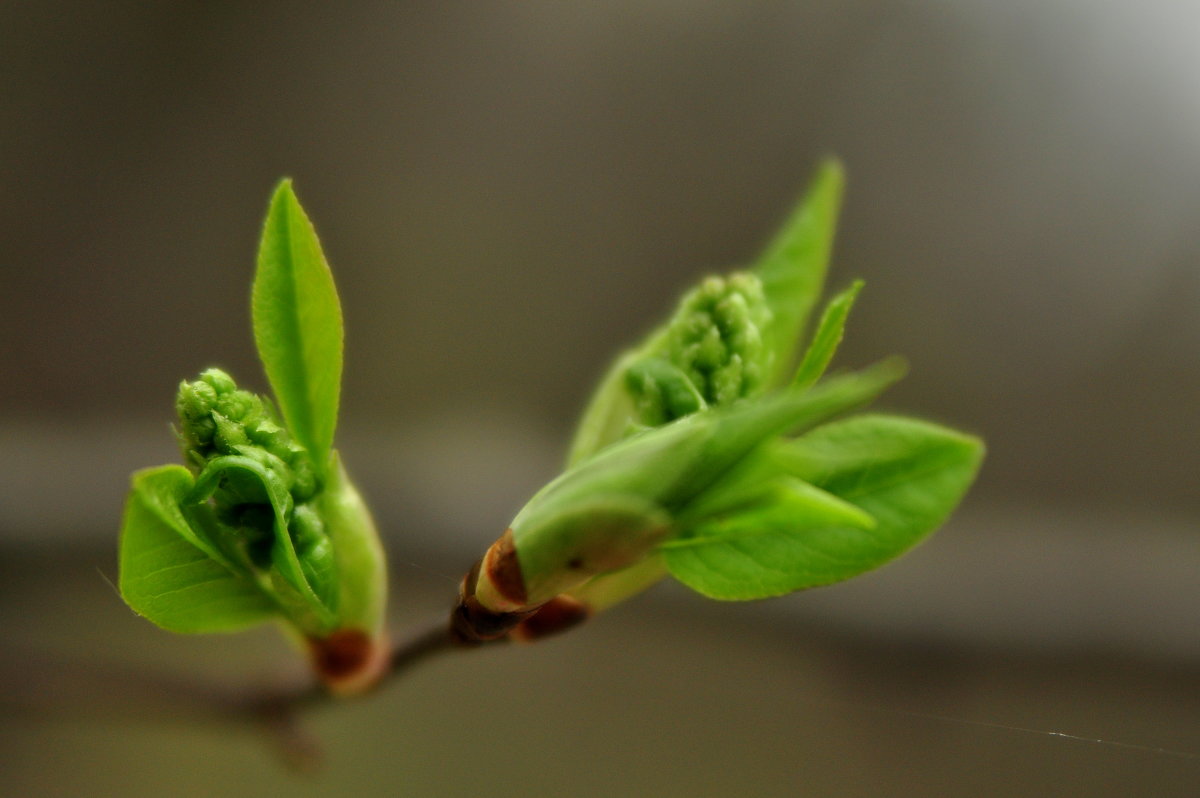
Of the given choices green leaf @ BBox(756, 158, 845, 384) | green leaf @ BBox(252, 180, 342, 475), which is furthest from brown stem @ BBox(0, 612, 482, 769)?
green leaf @ BBox(756, 158, 845, 384)

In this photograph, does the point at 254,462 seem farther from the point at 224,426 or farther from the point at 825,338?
the point at 825,338

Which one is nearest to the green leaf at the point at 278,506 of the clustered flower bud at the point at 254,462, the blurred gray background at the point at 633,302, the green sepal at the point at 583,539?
the clustered flower bud at the point at 254,462

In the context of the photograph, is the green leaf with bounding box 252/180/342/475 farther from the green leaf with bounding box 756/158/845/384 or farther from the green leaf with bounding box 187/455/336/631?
the green leaf with bounding box 756/158/845/384

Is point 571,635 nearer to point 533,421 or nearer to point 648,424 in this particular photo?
point 533,421

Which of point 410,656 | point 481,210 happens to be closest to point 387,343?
point 481,210

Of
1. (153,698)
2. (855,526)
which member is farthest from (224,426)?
(153,698)

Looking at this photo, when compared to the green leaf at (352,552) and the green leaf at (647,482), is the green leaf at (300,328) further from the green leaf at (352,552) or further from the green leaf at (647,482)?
the green leaf at (647,482)
